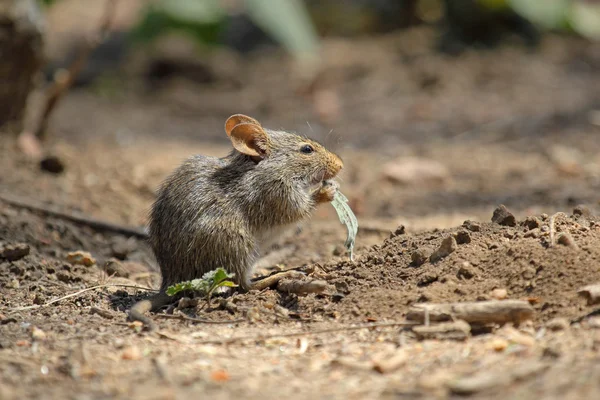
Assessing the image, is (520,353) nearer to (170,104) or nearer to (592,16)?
(170,104)

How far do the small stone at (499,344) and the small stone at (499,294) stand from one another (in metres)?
0.46

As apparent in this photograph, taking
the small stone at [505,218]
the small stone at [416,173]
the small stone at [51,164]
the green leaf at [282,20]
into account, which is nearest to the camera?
the small stone at [505,218]

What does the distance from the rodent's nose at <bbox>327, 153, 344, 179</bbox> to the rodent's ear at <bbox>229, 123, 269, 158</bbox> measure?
51 centimetres

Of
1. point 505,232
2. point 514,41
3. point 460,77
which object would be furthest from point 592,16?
point 505,232

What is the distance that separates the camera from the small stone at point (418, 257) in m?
4.80

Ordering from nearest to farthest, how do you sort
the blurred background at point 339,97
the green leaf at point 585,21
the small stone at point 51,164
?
the small stone at point 51,164
the blurred background at point 339,97
the green leaf at point 585,21

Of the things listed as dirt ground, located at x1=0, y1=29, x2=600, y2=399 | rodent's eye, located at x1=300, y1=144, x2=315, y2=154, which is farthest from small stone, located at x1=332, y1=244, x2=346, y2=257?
rodent's eye, located at x1=300, y1=144, x2=315, y2=154

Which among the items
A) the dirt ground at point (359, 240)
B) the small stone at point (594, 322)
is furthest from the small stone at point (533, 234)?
the small stone at point (594, 322)

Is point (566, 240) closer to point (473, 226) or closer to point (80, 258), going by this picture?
point (473, 226)

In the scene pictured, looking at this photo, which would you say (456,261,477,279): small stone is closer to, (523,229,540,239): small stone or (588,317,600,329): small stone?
(523,229,540,239): small stone

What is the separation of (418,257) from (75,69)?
4977 mm

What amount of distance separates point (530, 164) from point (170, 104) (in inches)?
245

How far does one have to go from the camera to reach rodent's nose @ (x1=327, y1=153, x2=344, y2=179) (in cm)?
596

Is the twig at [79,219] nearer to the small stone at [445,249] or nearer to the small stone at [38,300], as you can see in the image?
the small stone at [38,300]
